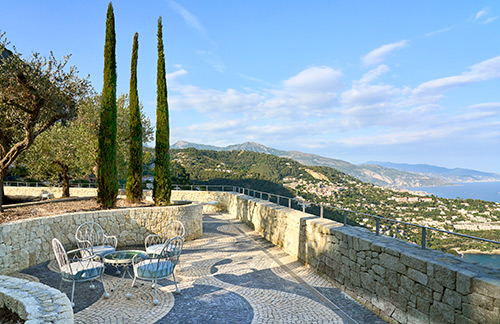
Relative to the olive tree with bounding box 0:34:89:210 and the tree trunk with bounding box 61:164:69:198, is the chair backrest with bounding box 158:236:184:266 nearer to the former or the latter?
the olive tree with bounding box 0:34:89:210

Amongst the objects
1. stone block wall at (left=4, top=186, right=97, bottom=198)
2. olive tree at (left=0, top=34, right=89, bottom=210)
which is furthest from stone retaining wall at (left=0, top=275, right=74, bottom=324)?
stone block wall at (left=4, top=186, right=97, bottom=198)

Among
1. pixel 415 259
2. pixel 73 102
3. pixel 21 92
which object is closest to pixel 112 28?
pixel 73 102

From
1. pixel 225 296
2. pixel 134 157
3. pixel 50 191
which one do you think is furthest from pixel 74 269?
pixel 50 191

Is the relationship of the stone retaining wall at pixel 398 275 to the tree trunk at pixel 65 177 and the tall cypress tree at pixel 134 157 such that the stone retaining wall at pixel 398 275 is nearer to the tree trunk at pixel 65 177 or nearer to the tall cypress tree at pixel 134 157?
the tall cypress tree at pixel 134 157

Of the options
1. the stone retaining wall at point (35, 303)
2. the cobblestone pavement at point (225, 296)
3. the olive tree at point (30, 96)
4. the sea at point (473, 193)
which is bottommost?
the sea at point (473, 193)

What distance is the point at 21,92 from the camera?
8516 millimetres

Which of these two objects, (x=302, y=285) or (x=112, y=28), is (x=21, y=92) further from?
(x=302, y=285)

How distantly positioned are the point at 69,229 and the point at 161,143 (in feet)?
17.6

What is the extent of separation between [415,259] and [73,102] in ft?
35.9

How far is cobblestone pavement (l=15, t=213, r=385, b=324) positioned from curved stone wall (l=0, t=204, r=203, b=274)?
0.36 m

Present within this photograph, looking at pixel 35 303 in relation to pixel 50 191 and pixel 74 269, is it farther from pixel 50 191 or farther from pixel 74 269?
pixel 50 191

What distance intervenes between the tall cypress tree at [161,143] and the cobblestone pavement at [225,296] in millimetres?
4766

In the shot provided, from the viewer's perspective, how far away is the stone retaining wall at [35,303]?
8.64 feet

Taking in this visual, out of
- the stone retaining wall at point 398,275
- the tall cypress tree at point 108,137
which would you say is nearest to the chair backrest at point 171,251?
the stone retaining wall at point 398,275
